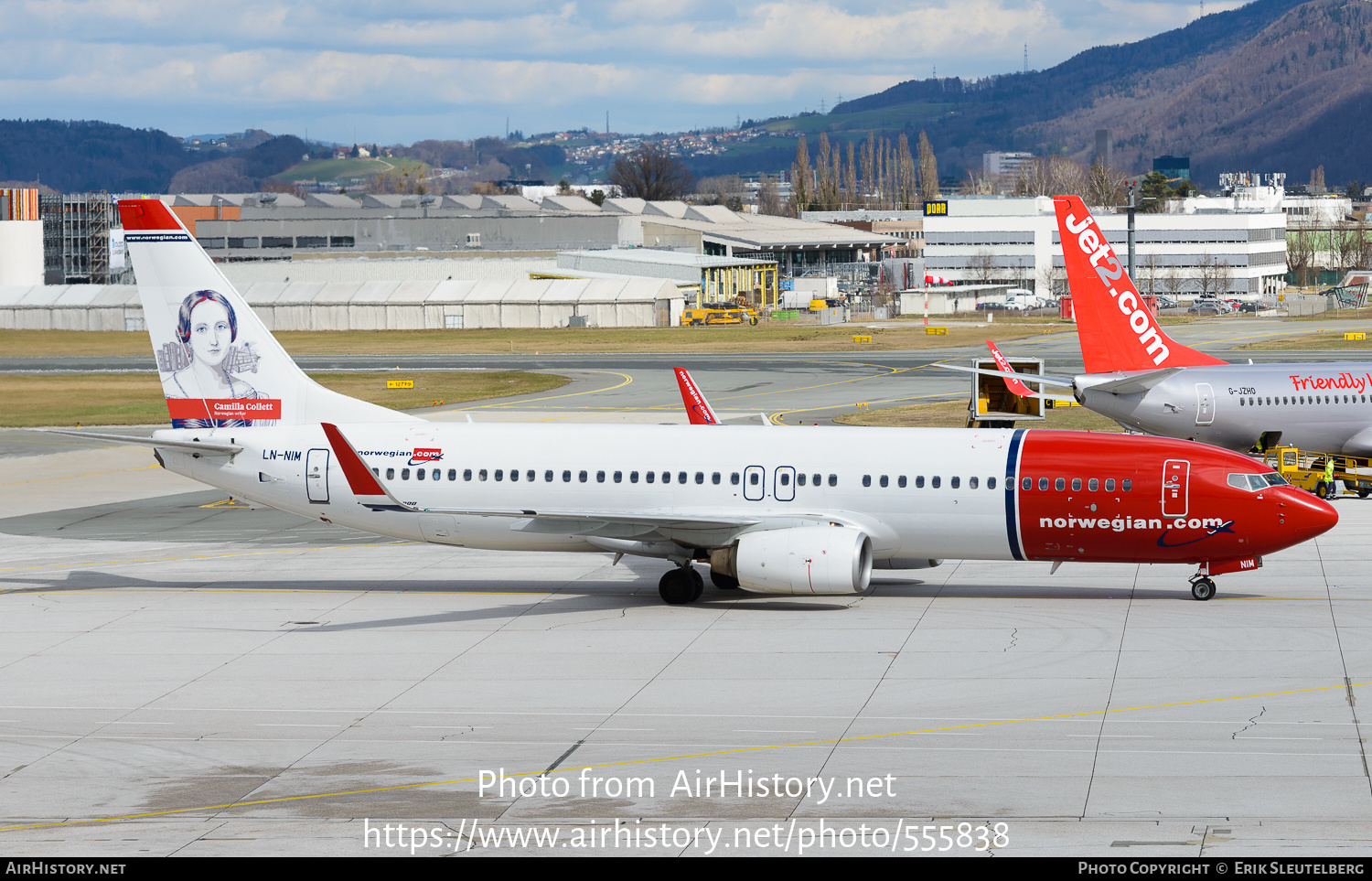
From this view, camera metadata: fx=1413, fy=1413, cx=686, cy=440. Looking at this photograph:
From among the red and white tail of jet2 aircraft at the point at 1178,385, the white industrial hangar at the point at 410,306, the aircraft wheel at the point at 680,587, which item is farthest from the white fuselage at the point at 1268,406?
the white industrial hangar at the point at 410,306

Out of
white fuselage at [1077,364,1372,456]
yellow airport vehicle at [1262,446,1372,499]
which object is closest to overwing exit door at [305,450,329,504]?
white fuselage at [1077,364,1372,456]

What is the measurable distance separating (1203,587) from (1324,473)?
60.0ft

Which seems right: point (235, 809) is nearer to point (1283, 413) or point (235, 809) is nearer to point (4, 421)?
point (1283, 413)

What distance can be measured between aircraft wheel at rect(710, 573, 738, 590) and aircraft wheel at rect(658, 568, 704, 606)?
0.71 m

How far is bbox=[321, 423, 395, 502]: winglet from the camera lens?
1297 inches

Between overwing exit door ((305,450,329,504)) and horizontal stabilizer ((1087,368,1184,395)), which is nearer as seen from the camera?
overwing exit door ((305,450,329,504))

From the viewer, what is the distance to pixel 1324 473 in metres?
49.0

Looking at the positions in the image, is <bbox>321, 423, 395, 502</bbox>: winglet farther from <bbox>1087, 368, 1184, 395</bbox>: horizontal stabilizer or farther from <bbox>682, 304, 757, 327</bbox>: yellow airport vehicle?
<bbox>682, 304, 757, 327</bbox>: yellow airport vehicle

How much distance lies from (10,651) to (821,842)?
2100 cm

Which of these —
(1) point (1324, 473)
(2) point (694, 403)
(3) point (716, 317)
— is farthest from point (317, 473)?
(3) point (716, 317)

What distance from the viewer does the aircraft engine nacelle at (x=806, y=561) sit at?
1266 inches

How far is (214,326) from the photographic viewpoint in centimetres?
3741
